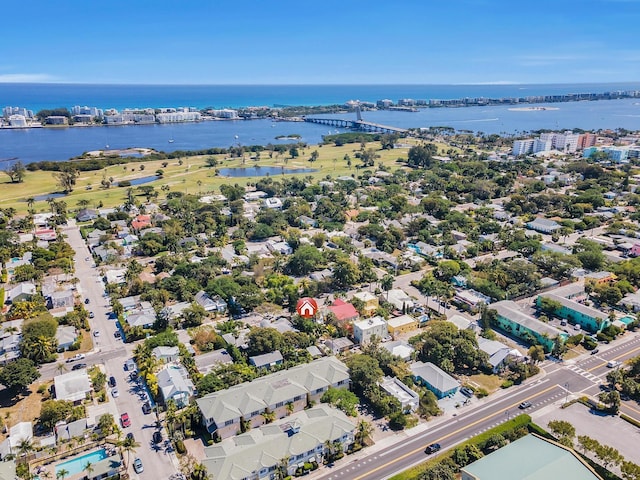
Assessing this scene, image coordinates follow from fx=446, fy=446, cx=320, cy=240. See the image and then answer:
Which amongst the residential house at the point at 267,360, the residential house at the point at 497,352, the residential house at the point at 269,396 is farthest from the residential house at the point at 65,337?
the residential house at the point at 497,352

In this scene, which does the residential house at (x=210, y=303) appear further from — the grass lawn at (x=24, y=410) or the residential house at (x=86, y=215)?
the residential house at (x=86, y=215)

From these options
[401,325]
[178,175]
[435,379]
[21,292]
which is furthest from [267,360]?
[178,175]

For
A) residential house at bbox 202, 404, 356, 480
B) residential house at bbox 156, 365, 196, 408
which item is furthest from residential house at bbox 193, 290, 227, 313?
residential house at bbox 202, 404, 356, 480

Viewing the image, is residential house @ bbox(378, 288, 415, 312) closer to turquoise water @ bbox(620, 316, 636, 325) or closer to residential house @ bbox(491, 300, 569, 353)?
residential house @ bbox(491, 300, 569, 353)

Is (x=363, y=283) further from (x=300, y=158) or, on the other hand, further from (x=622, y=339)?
(x=300, y=158)

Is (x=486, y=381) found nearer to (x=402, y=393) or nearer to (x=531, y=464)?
(x=402, y=393)
